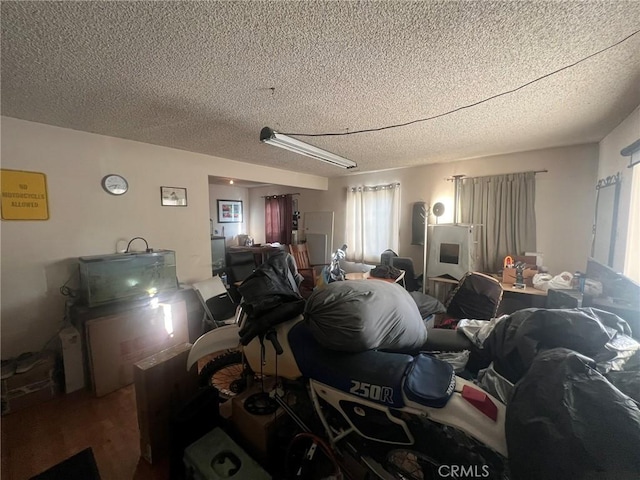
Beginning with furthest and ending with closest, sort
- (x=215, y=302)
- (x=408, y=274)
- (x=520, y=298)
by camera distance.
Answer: (x=408, y=274) < (x=520, y=298) < (x=215, y=302)

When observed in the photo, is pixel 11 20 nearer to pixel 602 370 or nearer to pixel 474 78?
pixel 474 78

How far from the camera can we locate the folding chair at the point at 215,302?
3.01 metres

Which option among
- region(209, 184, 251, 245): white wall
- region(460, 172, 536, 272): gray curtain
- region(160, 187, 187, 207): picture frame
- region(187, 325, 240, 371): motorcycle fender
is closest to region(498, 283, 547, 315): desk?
region(460, 172, 536, 272): gray curtain

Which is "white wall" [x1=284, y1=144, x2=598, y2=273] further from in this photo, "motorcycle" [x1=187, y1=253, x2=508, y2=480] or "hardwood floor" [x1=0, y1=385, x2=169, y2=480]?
"hardwood floor" [x1=0, y1=385, x2=169, y2=480]

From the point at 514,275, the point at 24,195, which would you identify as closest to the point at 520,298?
the point at 514,275

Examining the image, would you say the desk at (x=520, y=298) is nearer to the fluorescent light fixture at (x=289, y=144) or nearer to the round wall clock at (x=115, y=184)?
the fluorescent light fixture at (x=289, y=144)

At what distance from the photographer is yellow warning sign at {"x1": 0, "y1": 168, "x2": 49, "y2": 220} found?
2.10 metres

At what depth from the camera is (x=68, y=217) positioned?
240 cm

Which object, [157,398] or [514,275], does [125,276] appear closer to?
[157,398]

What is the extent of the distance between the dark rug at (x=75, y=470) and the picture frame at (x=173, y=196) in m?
2.32

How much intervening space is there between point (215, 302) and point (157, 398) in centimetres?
163

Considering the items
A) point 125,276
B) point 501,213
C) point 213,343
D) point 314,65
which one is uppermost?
point 314,65

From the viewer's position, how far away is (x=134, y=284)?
2547 millimetres

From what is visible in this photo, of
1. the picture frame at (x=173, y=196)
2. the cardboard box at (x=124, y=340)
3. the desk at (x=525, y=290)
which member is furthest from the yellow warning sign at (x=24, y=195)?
the desk at (x=525, y=290)
